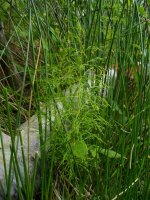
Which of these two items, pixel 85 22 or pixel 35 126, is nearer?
pixel 35 126

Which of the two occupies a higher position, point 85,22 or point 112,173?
point 85,22

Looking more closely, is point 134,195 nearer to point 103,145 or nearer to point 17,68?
point 103,145

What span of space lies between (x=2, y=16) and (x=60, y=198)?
2.84ft

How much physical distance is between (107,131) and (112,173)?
0.13 metres

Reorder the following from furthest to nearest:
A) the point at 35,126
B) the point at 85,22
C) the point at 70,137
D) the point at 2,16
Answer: the point at 2,16
the point at 85,22
the point at 35,126
the point at 70,137

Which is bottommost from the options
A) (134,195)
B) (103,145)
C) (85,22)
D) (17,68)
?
(134,195)

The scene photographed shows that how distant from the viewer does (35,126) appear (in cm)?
125

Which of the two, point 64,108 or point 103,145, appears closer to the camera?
point 64,108

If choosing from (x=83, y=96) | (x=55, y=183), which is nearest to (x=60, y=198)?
(x=55, y=183)

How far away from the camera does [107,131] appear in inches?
44.4

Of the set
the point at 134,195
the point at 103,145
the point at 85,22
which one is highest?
the point at 85,22

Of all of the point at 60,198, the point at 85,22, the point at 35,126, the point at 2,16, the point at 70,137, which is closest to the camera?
the point at 70,137

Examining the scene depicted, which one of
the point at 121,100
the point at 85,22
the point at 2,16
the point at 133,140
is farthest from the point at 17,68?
the point at 133,140

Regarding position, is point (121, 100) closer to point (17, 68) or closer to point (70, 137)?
point (70, 137)
